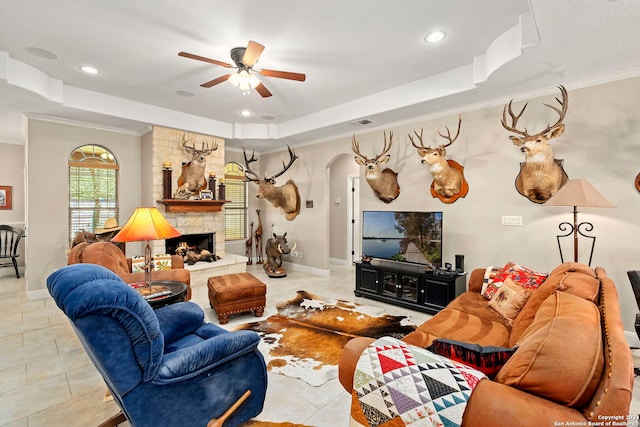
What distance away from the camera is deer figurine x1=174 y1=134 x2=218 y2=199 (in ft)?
18.2

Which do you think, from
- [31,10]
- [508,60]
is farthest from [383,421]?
[31,10]

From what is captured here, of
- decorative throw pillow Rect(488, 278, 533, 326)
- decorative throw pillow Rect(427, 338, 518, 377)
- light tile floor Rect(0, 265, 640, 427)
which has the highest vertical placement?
decorative throw pillow Rect(427, 338, 518, 377)

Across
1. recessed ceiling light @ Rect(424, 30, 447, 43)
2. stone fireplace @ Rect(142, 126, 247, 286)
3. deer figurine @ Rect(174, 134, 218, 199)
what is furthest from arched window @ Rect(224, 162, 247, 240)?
recessed ceiling light @ Rect(424, 30, 447, 43)

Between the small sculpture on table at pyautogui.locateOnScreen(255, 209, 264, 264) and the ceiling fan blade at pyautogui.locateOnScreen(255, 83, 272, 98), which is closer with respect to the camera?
the ceiling fan blade at pyautogui.locateOnScreen(255, 83, 272, 98)

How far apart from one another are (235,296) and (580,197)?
3810 millimetres

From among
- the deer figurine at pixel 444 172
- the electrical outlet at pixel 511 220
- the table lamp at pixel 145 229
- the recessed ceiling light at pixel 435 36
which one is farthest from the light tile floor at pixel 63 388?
the recessed ceiling light at pixel 435 36

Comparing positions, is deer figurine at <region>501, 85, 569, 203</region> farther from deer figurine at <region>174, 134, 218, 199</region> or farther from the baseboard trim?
deer figurine at <region>174, 134, 218, 199</region>

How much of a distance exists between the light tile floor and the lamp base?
73 cm

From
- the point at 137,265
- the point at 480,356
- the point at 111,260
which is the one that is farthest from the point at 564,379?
the point at 137,265

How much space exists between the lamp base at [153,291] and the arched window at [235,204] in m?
4.69

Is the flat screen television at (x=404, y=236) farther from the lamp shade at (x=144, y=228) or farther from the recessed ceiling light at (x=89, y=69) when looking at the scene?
the recessed ceiling light at (x=89, y=69)

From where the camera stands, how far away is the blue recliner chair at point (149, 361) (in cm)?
130

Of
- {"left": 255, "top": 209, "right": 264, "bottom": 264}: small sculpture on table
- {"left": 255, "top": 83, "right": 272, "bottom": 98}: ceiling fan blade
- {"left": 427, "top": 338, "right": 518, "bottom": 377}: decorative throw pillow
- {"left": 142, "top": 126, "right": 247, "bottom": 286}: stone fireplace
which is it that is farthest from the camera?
{"left": 255, "top": 209, "right": 264, "bottom": 264}: small sculpture on table

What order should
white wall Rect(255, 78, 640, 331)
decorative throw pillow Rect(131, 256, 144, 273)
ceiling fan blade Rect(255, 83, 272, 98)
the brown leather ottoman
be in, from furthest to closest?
decorative throw pillow Rect(131, 256, 144, 273) → the brown leather ottoman → ceiling fan blade Rect(255, 83, 272, 98) → white wall Rect(255, 78, 640, 331)
